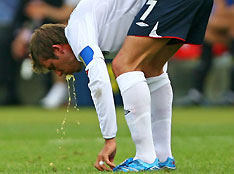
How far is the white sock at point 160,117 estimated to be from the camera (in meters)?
5.21

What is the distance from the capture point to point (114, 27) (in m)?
4.94

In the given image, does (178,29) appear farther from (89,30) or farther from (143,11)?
(89,30)

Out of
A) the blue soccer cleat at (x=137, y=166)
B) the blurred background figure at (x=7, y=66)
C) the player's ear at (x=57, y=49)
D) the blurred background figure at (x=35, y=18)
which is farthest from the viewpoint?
the blurred background figure at (x=7, y=66)

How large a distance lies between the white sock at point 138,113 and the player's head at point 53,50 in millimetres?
475

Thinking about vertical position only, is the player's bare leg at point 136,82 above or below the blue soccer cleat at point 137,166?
above

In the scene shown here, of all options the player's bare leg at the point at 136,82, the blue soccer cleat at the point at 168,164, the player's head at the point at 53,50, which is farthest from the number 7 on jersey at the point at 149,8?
the blue soccer cleat at the point at 168,164

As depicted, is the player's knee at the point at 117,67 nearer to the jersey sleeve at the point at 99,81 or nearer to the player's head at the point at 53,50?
the jersey sleeve at the point at 99,81

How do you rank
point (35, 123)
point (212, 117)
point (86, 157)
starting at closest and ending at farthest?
point (86, 157)
point (35, 123)
point (212, 117)

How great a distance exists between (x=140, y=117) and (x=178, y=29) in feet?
2.13

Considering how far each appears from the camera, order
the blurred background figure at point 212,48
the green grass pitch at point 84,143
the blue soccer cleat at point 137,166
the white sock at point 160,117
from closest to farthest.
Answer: the blue soccer cleat at point 137,166
the white sock at point 160,117
the green grass pitch at point 84,143
the blurred background figure at point 212,48

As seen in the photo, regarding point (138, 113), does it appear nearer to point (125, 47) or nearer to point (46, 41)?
point (125, 47)

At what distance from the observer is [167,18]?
4750 millimetres

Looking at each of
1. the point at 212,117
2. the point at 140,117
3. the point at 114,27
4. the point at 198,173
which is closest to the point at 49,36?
the point at 114,27

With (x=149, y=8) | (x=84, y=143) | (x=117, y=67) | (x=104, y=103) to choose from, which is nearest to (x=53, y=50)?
(x=117, y=67)
